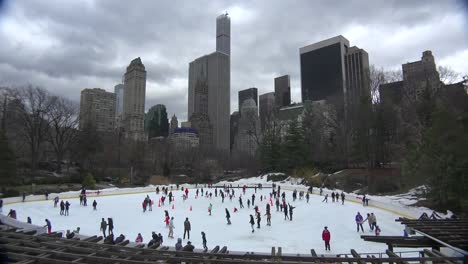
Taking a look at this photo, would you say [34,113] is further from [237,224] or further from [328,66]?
[328,66]

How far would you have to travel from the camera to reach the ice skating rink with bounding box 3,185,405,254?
15758 millimetres

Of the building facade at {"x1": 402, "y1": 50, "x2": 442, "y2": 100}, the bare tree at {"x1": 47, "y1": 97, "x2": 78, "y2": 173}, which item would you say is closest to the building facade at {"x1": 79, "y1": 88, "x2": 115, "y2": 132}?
the bare tree at {"x1": 47, "y1": 97, "x2": 78, "y2": 173}

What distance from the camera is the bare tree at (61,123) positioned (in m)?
56.0

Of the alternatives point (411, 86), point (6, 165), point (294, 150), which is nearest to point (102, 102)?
point (294, 150)

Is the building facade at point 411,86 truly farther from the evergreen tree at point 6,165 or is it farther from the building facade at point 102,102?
the building facade at point 102,102

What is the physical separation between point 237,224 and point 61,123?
159ft

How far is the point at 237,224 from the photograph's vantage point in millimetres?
20672

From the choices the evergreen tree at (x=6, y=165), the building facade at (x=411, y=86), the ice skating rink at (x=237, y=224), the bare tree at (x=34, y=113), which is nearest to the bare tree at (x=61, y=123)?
the bare tree at (x=34, y=113)

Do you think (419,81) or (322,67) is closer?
(419,81)

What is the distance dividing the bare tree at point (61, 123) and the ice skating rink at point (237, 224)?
3078 cm

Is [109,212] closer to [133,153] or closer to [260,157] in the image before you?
[133,153]

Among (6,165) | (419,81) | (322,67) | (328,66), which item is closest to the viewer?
(6,165)

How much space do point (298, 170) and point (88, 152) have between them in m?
37.4

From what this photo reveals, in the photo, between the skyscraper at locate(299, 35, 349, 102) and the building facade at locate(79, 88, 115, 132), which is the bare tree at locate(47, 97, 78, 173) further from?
the skyscraper at locate(299, 35, 349, 102)
